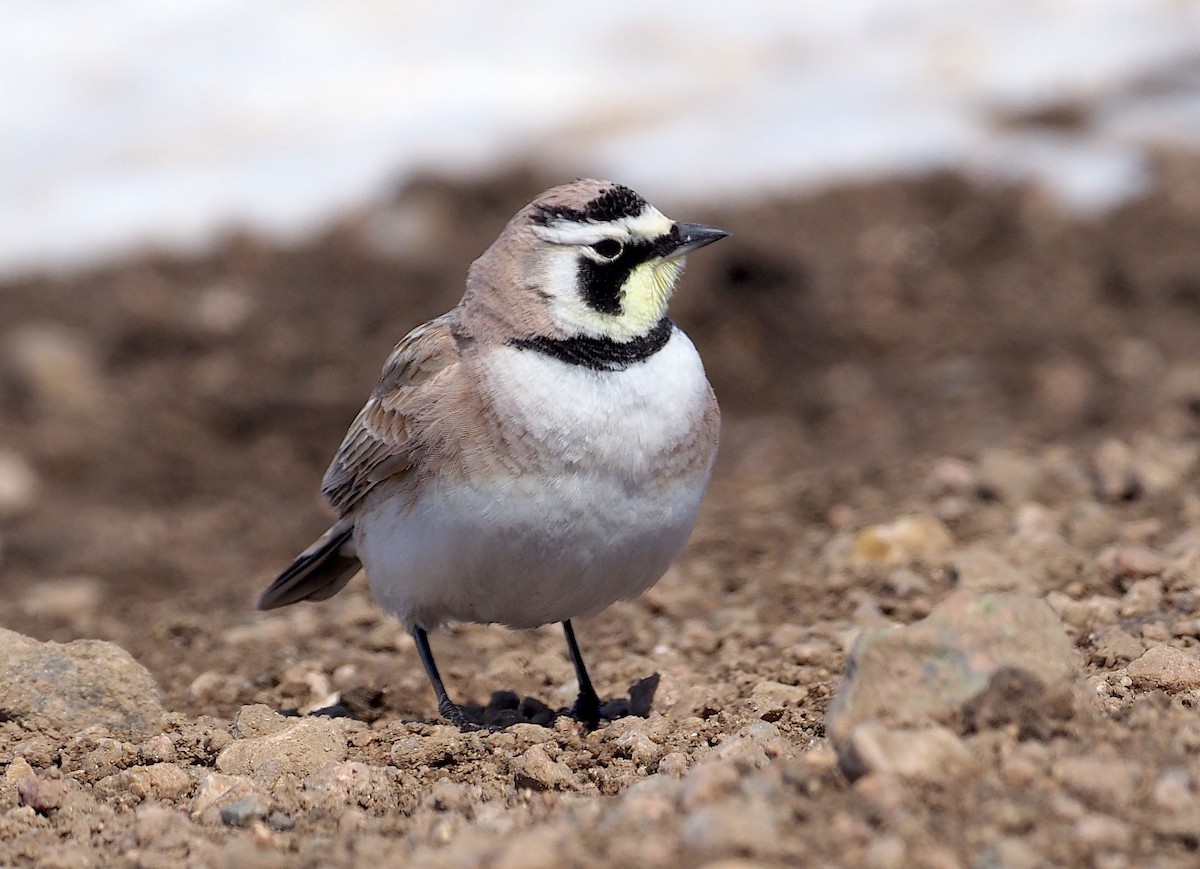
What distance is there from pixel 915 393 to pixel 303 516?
140 inches

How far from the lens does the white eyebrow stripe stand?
455 cm

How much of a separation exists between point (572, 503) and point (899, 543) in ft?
7.32

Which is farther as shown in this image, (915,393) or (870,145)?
(870,145)

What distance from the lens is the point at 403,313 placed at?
10758 mm

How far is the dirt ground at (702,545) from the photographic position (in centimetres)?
316

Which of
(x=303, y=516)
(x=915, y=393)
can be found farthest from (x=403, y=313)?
(x=915, y=393)

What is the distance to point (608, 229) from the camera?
14.9 ft

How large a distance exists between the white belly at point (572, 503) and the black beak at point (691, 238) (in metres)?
0.25

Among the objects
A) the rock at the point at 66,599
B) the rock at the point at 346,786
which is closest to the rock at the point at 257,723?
the rock at the point at 346,786

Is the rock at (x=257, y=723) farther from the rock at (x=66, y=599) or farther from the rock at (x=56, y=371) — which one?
the rock at (x=56, y=371)

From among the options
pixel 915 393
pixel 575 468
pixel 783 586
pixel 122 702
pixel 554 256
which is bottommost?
pixel 915 393

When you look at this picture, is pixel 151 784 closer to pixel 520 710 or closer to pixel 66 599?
pixel 520 710

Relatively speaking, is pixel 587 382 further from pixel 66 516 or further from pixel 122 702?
pixel 66 516

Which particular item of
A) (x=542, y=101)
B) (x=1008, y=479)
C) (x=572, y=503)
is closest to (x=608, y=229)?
(x=572, y=503)
